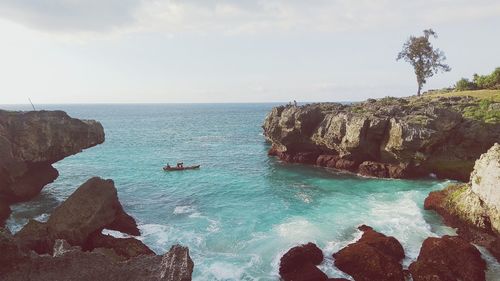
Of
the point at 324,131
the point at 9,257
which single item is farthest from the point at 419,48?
the point at 9,257

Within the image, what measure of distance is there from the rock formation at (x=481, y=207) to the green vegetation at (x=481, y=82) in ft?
200

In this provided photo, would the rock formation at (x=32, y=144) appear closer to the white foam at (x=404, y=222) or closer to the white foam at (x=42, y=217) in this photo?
the white foam at (x=42, y=217)

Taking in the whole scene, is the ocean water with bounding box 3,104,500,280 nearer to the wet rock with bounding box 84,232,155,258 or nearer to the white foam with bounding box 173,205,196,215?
the white foam with bounding box 173,205,196,215

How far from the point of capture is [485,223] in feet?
110

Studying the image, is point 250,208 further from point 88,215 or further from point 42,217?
point 42,217

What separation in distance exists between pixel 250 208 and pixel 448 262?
20700 millimetres

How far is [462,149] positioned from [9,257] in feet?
180

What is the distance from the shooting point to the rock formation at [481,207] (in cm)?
3191

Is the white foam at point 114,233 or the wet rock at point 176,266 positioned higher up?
the wet rock at point 176,266

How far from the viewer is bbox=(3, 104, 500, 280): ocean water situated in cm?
3125

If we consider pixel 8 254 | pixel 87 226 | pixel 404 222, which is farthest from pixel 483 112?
pixel 8 254

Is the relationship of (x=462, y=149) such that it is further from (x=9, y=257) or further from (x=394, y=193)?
(x=9, y=257)

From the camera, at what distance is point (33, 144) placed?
136ft

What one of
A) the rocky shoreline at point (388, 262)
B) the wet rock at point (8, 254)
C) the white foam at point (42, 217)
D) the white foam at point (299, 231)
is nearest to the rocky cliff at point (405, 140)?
the white foam at point (299, 231)
